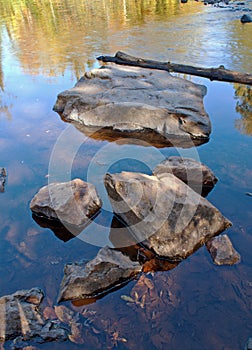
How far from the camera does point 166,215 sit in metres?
3.11

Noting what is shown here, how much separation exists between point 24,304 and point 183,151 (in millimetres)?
Answer: 3000

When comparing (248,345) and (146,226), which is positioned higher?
(146,226)

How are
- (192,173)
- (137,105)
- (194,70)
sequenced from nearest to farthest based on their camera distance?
(192,173) → (137,105) → (194,70)

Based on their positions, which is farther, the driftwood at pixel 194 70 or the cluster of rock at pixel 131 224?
the driftwood at pixel 194 70

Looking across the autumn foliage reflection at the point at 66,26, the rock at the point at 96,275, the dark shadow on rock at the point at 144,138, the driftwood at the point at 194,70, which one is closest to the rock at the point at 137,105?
the dark shadow on rock at the point at 144,138

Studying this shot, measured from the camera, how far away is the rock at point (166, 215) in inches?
119

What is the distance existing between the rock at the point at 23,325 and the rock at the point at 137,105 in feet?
10.6

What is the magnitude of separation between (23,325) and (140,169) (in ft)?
7.93

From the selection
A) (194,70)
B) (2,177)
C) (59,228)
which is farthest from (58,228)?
(194,70)

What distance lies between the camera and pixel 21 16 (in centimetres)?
1720

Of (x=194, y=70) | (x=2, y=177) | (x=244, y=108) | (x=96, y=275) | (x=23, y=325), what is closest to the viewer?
(x=23, y=325)

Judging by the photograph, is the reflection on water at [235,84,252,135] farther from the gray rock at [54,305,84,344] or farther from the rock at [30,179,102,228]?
the gray rock at [54,305,84,344]

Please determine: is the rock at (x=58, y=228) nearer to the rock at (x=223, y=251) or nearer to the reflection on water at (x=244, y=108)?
the rock at (x=223, y=251)

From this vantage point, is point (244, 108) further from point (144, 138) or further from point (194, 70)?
point (144, 138)
